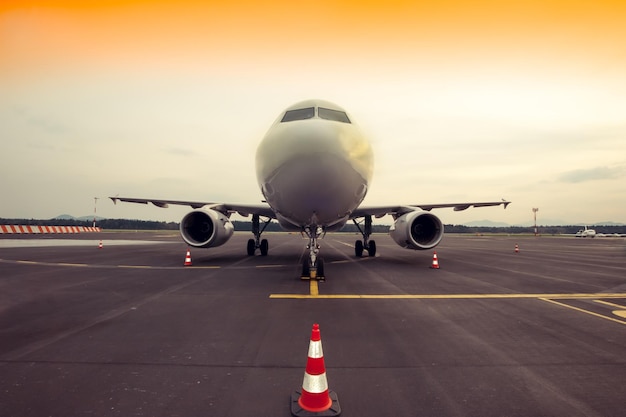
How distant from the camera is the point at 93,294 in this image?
6945mm

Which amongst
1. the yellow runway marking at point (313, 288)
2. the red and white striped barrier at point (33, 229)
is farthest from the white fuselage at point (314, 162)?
the red and white striped barrier at point (33, 229)

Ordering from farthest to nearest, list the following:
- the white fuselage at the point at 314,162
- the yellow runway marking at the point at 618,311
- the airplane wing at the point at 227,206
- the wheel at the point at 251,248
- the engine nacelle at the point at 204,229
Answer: the wheel at the point at 251,248, the airplane wing at the point at 227,206, the engine nacelle at the point at 204,229, the white fuselage at the point at 314,162, the yellow runway marking at the point at 618,311

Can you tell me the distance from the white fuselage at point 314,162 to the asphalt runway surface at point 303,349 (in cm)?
199

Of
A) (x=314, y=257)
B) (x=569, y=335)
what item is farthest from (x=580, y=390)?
(x=314, y=257)

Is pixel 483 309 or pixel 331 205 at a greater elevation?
pixel 331 205

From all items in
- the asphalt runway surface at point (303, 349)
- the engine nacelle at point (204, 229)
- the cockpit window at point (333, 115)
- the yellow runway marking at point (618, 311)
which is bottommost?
the asphalt runway surface at point (303, 349)

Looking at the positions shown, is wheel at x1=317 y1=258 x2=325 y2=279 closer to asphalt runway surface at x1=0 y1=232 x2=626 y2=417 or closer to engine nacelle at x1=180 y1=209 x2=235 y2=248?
asphalt runway surface at x1=0 y1=232 x2=626 y2=417

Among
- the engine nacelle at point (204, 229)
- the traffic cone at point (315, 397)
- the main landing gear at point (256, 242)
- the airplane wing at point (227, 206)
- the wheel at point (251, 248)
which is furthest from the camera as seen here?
the wheel at point (251, 248)

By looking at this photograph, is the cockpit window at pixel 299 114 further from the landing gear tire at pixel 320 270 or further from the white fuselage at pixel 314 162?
the landing gear tire at pixel 320 270

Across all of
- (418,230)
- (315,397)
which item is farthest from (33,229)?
(315,397)

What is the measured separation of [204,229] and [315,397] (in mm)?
11011

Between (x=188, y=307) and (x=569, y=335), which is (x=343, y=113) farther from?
(x=569, y=335)

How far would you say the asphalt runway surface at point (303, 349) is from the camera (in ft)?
8.86

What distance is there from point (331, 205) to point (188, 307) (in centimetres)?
370
